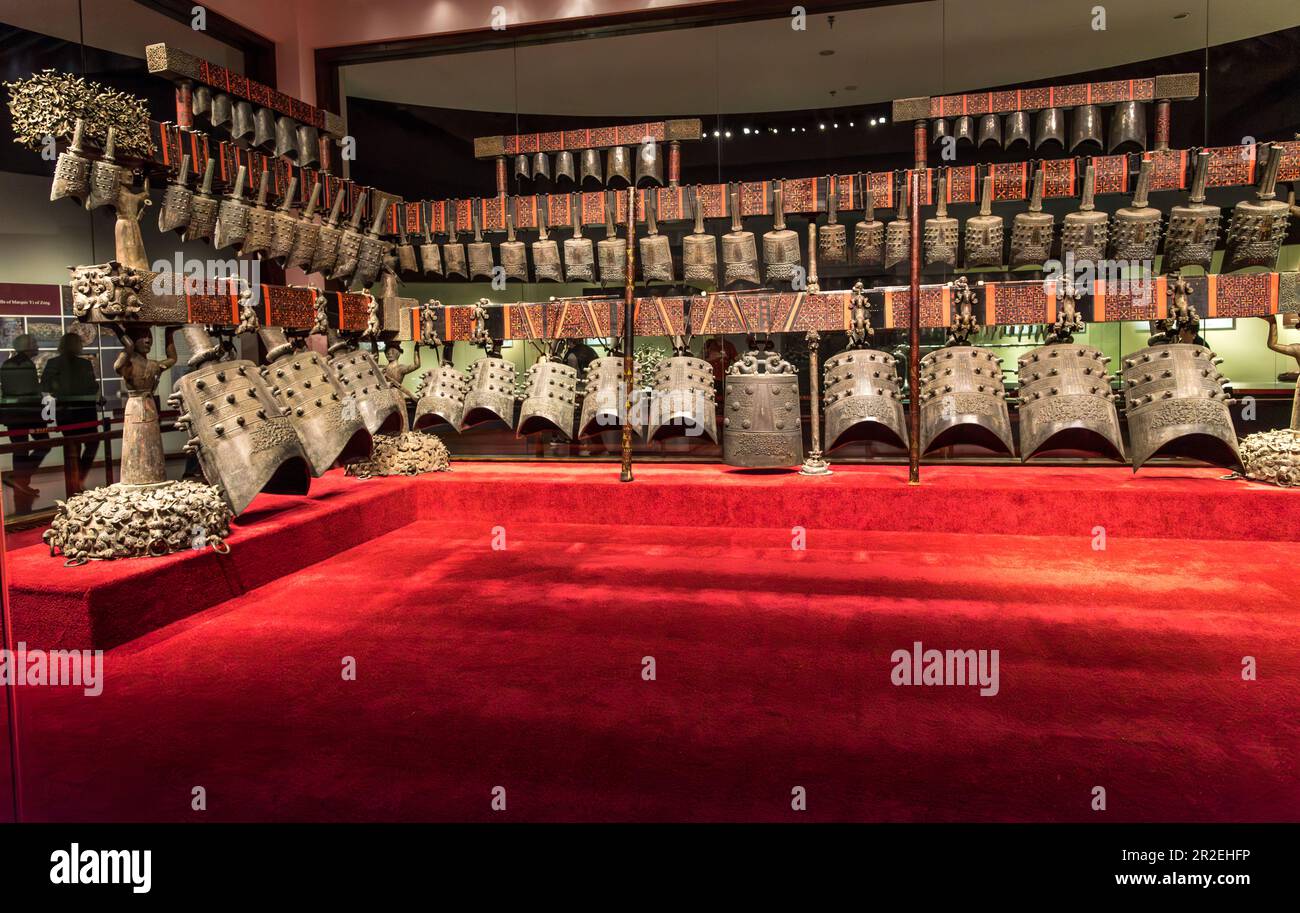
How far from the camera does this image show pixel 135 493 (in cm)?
354

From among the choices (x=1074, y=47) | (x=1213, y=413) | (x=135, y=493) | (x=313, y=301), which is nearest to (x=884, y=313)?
(x=1213, y=413)

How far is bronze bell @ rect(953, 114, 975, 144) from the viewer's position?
5703 millimetres

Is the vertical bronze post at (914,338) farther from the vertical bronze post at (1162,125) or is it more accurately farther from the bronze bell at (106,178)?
the bronze bell at (106,178)

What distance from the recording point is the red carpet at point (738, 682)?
2.06 m

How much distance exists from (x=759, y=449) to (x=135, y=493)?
3334mm

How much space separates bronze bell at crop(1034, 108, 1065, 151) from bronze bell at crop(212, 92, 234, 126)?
17.4 feet

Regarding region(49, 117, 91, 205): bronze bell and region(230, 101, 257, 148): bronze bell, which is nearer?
region(49, 117, 91, 205): bronze bell

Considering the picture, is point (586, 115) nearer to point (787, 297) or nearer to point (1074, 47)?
point (787, 297)

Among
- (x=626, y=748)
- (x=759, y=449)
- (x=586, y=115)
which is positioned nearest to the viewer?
(x=626, y=748)

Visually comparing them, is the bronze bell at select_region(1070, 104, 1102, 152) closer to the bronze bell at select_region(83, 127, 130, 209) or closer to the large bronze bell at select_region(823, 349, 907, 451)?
the large bronze bell at select_region(823, 349, 907, 451)

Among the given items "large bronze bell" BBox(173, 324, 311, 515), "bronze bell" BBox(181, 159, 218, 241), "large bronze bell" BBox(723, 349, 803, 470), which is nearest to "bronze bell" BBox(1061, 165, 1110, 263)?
"large bronze bell" BBox(723, 349, 803, 470)

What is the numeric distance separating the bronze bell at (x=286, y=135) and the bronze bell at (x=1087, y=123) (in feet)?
17.6

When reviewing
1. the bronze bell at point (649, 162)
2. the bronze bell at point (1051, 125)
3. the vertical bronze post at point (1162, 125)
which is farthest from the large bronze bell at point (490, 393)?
the vertical bronze post at point (1162, 125)

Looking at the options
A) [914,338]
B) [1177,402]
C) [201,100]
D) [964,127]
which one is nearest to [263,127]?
[201,100]
